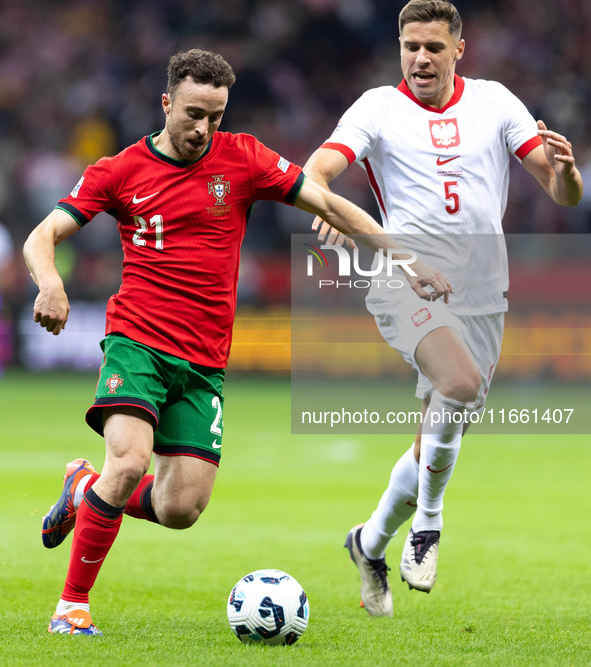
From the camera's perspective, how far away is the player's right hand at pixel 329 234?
445 centimetres

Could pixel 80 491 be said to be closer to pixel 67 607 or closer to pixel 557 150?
pixel 67 607

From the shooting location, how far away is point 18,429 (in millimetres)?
11250

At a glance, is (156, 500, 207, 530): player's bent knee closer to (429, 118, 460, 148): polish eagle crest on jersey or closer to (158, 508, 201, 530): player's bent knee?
(158, 508, 201, 530): player's bent knee

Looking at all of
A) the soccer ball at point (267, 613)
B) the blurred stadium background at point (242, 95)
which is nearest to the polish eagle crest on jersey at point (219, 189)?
the soccer ball at point (267, 613)

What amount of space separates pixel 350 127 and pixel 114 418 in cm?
184

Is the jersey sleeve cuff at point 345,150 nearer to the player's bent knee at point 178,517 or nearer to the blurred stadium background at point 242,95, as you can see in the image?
the player's bent knee at point 178,517

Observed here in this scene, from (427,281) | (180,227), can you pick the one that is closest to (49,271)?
(180,227)

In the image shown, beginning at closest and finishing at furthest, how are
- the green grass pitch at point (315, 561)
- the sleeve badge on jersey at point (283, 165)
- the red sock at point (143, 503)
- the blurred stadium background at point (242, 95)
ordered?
the green grass pitch at point (315, 561)
the sleeve badge on jersey at point (283, 165)
the red sock at point (143, 503)
the blurred stadium background at point (242, 95)

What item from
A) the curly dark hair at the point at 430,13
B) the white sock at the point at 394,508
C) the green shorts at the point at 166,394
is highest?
the curly dark hair at the point at 430,13

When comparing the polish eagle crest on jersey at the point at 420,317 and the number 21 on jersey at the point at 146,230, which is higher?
the number 21 on jersey at the point at 146,230

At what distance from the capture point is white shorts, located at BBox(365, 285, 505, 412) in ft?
15.3

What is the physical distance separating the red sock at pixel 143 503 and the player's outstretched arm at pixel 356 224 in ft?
4.77

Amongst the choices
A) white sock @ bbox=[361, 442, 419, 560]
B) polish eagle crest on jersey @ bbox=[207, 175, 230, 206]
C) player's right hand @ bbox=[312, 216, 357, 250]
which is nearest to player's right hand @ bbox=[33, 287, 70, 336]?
polish eagle crest on jersey @ bbox=[207, 175, 230, 206]

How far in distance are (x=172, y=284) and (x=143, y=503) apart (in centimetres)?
104
